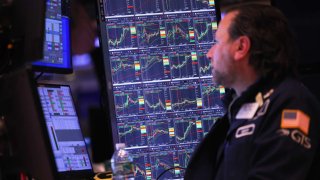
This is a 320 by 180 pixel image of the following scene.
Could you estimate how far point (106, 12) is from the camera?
3133mm

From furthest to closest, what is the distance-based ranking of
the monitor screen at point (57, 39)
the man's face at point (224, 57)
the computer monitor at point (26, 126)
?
the monitor screen at point (57, 39) < the man's face at point (224, 57) < the computer monitor at point (26, 126)

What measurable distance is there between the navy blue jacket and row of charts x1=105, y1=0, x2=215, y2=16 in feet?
3.10

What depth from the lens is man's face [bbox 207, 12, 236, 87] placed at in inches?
98.5

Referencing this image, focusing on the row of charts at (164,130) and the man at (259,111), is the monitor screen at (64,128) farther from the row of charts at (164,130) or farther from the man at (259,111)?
the man at (259,111)

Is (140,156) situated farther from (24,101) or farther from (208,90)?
(24,101)

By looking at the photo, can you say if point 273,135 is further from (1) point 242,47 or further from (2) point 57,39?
(2) point 57,39

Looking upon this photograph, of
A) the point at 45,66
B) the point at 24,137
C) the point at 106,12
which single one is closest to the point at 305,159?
the point at 24,137

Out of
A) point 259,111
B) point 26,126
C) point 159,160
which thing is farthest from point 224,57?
point 26,126

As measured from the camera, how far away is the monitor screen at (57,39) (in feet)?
8.81

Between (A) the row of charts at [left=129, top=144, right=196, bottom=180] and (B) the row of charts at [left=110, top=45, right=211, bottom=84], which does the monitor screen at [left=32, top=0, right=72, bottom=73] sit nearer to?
(B) the row of charts at [left=110, top=45, right=211, bottom=84]

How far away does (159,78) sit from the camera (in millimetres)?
3123

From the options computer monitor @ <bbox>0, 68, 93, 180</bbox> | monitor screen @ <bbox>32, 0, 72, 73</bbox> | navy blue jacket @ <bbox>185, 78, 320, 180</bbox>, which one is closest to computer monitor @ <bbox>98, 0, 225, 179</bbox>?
monitor screen @ <bbox>32, 0, 72, 73</bbox>

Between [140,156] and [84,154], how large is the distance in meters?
0.38

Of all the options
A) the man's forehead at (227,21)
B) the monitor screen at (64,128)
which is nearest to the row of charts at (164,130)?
the monitor screen at (64,128)
